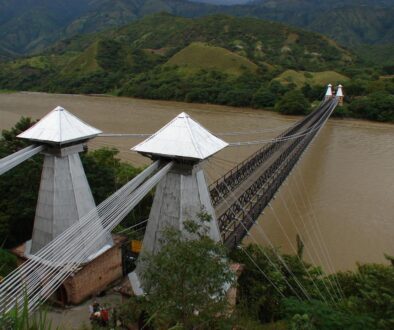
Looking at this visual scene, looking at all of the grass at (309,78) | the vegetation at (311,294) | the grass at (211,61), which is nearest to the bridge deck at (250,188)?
the vegetation at (311,294)

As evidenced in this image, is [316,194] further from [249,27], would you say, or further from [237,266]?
[249,27]

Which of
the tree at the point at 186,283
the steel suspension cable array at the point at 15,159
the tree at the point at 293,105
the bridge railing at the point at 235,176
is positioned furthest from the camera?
the tree at the point at 293,105

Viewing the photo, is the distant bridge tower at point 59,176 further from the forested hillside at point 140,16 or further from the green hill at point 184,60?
the forested hillside at point 140,16

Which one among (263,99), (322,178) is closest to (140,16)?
(263,99)

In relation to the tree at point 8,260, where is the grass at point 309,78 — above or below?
above

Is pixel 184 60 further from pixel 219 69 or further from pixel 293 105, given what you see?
pixel 293 105

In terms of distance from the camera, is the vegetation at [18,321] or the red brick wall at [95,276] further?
the red brick wall at [95,276]

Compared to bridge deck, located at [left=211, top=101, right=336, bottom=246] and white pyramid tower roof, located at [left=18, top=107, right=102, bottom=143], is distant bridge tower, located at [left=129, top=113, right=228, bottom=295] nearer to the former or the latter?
white pyramid tower roof, located at [left=18, top=107, right=102, bottom=143]

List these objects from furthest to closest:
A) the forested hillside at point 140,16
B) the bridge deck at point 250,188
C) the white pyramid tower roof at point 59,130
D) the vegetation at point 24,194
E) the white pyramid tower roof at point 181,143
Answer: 1. the forested hillside at point 140,16
2. the vegetation at point 24,194
3. the bridge deck at point 250,188
4. the white pyramid tower roof at point 59,130
5. the white pyramid tower roof at point 181,143

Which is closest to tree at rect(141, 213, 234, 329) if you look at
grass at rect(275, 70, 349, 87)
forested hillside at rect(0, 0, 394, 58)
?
grass at rect(275, 70, 349, 87)
